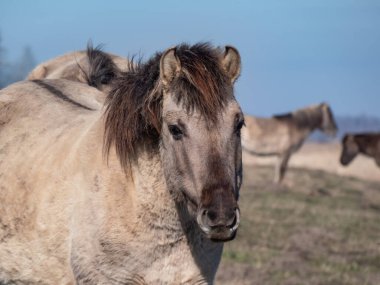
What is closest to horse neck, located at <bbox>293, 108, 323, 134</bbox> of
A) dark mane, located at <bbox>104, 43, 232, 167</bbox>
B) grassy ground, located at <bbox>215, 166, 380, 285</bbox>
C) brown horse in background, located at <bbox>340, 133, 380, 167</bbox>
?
brown horse in background, located at <bbox>340, 133, 380, 167</bbox>

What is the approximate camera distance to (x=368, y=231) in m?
12.4

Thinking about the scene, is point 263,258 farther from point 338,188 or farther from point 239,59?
point 338,188

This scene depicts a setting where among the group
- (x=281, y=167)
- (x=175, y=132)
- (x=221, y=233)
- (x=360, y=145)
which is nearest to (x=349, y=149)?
(x=360, y=145)

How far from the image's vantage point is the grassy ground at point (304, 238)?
828cm

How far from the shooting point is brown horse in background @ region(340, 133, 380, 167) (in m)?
22.1

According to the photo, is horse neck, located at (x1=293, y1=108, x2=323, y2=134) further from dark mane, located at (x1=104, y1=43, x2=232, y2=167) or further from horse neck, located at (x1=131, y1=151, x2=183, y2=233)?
horse neck, located at (x1=131, y1=151, x2=183, y2=233)

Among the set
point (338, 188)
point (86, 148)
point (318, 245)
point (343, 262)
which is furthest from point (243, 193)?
point (86, 148)

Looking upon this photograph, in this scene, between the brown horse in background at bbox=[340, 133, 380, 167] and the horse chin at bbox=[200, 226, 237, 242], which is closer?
the horse chin at bbox=[200, 226, 237, 242]

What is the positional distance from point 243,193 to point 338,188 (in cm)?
420

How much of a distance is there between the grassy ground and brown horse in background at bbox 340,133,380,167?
2.35 meters

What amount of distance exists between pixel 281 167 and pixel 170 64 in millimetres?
18053

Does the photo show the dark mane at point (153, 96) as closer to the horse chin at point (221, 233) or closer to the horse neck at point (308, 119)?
the horse chin at point (221, 233)

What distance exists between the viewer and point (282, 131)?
24516mm

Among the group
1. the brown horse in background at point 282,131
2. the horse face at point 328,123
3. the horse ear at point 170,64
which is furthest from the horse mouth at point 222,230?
the horse face at point 328,123
